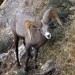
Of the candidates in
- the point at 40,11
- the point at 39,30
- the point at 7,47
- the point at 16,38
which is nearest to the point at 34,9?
the point at 40,11

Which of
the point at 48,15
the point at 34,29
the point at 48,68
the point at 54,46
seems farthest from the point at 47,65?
the point at 48,15

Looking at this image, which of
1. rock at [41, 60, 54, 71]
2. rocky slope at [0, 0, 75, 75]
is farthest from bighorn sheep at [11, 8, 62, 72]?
rocky slope at [0, 0, 75, 75]

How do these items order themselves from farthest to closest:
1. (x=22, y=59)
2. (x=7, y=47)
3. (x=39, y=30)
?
(x=7, y=47), (x=22, y=59), (x=39, y=30)

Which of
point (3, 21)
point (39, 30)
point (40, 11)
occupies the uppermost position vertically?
point (39, 30)

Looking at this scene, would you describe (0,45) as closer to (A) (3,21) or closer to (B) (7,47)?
(B) (7,47)

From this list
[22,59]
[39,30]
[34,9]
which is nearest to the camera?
[39,30]

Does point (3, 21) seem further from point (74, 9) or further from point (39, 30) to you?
point (39, 30)

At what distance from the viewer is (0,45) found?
38.9 feet

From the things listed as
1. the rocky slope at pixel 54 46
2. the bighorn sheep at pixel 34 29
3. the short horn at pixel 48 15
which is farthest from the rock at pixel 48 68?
the short horn at pixel 48 15

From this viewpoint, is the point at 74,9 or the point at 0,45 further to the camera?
the point at 0,45

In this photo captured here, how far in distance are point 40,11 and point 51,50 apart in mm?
2695

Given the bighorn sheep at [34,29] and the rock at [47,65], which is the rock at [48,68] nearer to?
the rock at [47,65]

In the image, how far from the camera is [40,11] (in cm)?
1216

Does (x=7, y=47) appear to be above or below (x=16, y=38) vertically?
below
